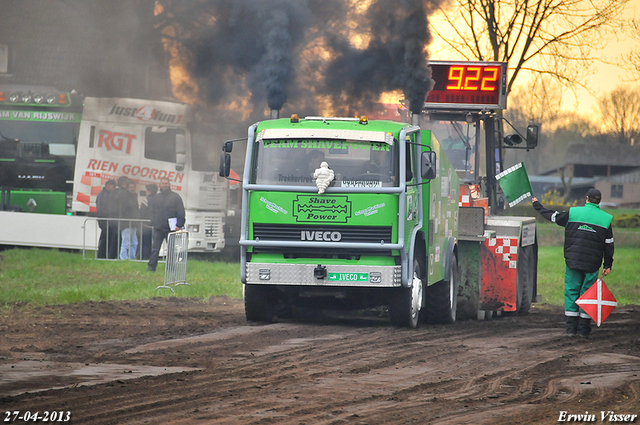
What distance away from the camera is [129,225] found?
20.0 metres

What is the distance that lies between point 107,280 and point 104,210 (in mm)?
3424

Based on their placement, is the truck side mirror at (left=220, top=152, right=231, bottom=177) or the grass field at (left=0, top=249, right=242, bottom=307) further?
the grass field at (left=0, top=249, right=242, bottom=307)

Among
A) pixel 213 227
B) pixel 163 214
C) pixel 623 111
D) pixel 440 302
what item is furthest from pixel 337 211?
pixel 623 111

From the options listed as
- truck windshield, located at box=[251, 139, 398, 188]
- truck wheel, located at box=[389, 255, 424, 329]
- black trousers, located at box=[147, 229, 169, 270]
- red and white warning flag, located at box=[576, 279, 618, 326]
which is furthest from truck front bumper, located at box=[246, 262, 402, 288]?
black trousers, located at box=[147, 229, 169, 270]

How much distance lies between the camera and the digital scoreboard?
14.2 m

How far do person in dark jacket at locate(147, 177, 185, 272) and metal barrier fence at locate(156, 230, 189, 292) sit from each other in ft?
6.39

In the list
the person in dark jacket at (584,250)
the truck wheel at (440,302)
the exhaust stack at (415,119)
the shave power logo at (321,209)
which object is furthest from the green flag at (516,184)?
the shave power logo at (321,209)

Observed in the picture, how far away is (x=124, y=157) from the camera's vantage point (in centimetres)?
2053

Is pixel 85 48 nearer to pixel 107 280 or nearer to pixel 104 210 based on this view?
pixel 104 210

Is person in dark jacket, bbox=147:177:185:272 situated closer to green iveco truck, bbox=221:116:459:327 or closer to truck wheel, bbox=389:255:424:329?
green iveco truck, bbox=221:116:459:327

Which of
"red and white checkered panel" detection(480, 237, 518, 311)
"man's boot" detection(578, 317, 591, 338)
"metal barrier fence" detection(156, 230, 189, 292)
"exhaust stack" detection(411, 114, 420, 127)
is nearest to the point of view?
"man's boot" detection(578, 317, 591, 338)

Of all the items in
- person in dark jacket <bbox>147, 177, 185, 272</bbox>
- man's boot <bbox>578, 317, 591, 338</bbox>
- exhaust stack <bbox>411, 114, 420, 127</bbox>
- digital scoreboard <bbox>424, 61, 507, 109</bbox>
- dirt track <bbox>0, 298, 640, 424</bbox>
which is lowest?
dirt track <bbox>0, 298, 640, 424</bbox>

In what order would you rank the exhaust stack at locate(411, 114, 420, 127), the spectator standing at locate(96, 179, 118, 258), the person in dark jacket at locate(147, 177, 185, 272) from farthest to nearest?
the spectator standing at locate(96, 179, 118, 258) < the person in dark jacket at locate(147, 177, 185, 272) < the exhaust stack at locate(411, 114, 420, 127)

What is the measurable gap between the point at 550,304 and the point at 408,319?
22.5 ft
